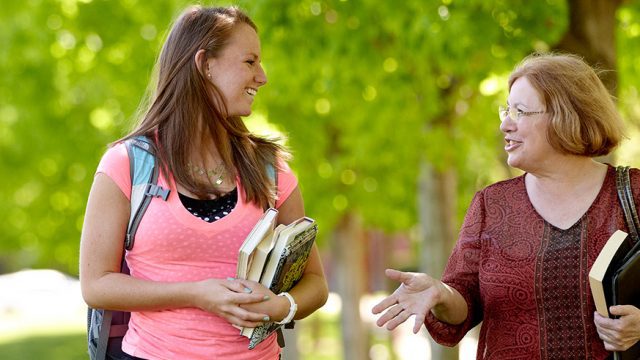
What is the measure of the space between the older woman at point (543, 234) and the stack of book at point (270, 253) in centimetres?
35

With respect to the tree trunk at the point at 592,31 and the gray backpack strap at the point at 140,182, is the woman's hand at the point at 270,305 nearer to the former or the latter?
the gray backpack strap at the point at 140,182

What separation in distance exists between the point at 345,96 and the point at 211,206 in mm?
7762

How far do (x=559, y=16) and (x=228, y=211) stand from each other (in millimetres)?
4533

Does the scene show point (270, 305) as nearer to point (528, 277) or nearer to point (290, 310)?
point (290, 310)

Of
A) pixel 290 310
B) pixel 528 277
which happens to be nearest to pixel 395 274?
pixel 290 310

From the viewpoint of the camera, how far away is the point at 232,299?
3393mm

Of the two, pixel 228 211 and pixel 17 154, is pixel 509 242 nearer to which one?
pixel 228 211

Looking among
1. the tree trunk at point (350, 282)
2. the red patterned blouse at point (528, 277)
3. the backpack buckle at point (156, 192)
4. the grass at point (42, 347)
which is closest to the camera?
the backpack buckle at point (156, 192)

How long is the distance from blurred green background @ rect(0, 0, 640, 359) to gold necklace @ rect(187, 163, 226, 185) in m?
3.39

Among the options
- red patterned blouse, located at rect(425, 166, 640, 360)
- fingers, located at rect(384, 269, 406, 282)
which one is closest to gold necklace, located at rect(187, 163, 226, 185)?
fingers, located at rect(384, 269, 406, 282)

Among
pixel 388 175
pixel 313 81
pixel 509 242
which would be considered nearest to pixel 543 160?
pixel 509 242

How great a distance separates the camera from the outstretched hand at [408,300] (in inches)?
139

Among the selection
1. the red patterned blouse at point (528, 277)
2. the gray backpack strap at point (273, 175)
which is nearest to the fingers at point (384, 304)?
the red patterned blouse at point (528, 277)

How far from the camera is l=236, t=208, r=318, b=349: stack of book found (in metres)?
3.41
